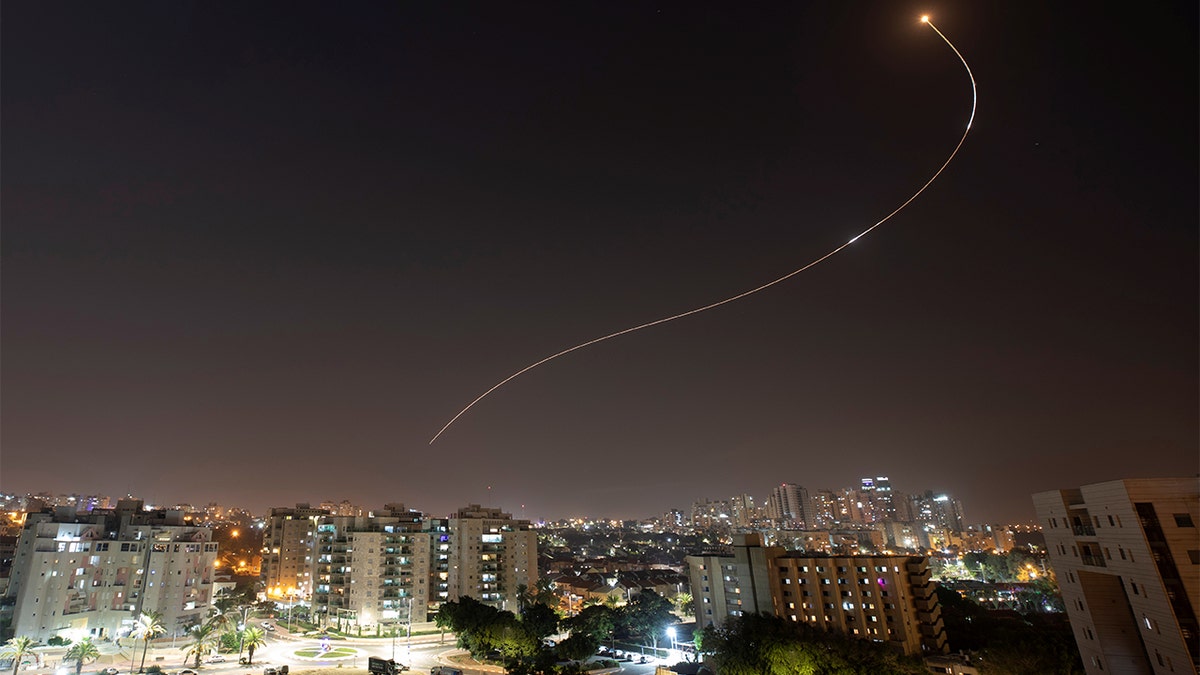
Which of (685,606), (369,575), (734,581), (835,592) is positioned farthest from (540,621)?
(685,606)

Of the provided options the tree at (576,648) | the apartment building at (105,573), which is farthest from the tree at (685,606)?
the apartment building at (105,573)

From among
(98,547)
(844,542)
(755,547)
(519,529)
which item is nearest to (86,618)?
(98,547)

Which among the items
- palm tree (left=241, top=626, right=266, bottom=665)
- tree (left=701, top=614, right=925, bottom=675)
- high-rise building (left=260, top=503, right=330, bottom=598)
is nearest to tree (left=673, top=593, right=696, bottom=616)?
tree (left=701, top=614, right=925, bottom=675)

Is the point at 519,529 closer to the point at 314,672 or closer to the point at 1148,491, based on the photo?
the point at 314,672

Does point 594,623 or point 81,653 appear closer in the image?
point 81,653

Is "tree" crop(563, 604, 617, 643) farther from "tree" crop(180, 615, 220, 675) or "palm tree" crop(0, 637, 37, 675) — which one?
"palm tree" crop(0, 637, 37, 675)

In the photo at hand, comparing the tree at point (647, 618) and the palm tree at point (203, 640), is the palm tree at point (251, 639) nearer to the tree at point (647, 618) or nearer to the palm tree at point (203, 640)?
the palm tree at point (203, 640)

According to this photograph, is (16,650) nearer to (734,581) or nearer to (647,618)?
(647,618)
